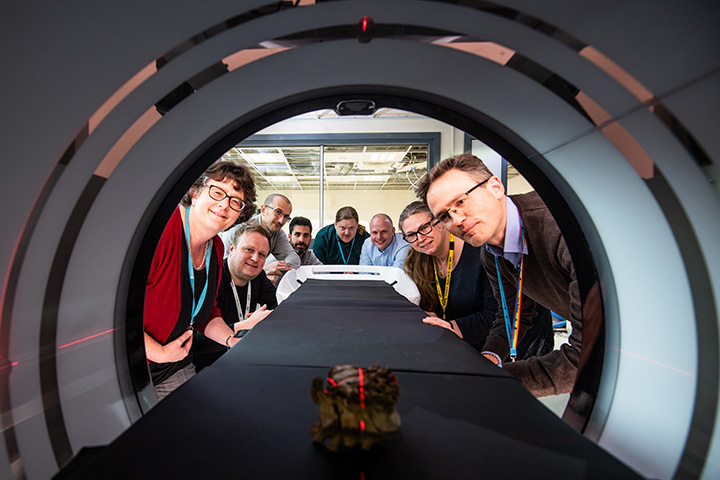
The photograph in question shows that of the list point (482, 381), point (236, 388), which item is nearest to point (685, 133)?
point (482, 381)

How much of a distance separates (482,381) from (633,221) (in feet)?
1.72

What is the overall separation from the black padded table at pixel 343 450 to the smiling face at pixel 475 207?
2.48 feet

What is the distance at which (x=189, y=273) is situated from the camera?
1.56 m

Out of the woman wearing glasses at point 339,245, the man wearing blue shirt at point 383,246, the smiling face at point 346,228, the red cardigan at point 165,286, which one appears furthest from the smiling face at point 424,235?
the woman wearing glasses at point 339,245

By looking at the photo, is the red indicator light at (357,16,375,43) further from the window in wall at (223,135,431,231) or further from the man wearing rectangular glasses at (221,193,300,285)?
the window in wall at (223,135,431,231)

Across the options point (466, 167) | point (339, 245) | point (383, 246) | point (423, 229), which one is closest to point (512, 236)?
point (466, 167)

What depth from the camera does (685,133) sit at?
0.53 metres

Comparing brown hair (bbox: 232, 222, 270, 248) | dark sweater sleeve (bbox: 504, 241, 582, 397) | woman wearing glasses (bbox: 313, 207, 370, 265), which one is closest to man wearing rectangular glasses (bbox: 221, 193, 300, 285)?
brown hair (bbox: 232, 222, 270, 248)

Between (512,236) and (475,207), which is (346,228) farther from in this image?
(512,236)

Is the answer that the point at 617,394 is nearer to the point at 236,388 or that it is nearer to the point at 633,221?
the point at 633,221

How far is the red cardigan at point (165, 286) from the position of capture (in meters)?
1.42

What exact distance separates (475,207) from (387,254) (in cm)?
191

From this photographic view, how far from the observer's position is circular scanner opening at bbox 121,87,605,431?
3.26 ft

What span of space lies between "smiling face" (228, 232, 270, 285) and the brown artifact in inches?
72.5
